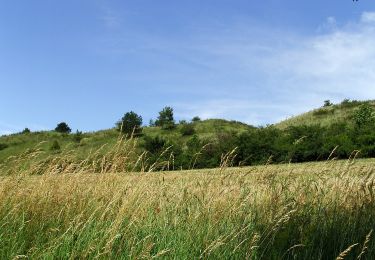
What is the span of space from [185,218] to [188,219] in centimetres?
30

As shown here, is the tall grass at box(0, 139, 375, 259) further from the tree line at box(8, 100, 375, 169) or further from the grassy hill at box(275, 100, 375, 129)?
the grassy hill at box(275, 100, 375, 129)

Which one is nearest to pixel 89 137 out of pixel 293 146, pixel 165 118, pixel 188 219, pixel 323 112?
pixel 165 118

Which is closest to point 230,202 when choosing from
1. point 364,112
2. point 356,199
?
point 356,199

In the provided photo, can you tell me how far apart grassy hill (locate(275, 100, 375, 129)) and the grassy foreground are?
1306 inches

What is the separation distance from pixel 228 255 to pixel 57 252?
1.63 metres

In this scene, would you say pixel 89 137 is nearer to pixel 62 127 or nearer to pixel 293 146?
pixel 62 127

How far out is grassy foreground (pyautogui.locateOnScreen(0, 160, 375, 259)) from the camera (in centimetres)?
475

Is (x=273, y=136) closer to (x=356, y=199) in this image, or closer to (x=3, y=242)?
(x=356, y=199)

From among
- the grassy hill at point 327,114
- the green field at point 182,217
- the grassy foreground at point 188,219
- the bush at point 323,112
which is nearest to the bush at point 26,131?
the grassy hill at point 327,114

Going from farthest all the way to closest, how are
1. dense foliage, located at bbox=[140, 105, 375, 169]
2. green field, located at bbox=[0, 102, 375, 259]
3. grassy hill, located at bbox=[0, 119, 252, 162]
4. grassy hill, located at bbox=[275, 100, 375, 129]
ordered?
grassy hill, located at bbox=[0, 119, 252, 162] < grassy hill, located at bbox=[275, 100, 375, 129] < dense foliage, located at bbox=[140, 105, 375, 169] < green field, located at bbox=[0, 102, 375, 259]

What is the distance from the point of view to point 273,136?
28.4 metres

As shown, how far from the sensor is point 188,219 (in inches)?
216

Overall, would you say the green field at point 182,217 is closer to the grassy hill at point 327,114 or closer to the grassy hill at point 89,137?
the grassy hill at point 327,114

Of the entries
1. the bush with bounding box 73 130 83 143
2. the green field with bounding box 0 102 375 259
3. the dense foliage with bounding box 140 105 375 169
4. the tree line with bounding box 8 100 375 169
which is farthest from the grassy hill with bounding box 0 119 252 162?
the green field with bounding box 0 102 375 259
